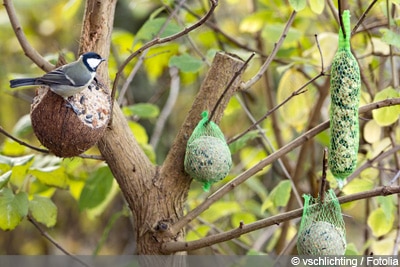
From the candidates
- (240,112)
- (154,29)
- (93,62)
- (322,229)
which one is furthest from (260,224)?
(240,112)

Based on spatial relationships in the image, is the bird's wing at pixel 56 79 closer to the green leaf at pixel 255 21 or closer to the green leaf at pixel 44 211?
the green leaf at pixel 44 211

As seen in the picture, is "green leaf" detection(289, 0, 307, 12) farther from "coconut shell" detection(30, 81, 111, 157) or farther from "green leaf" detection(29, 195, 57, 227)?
"green leaf" detection(29, 195, 57, 227)

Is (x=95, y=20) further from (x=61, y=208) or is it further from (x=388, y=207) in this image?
(x=61, y=208)

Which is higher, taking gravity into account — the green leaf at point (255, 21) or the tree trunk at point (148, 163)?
the green leaf at point (255, 21)

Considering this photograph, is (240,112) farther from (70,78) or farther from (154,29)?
(70,78)

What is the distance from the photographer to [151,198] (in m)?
1.29

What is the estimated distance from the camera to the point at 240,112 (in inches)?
110

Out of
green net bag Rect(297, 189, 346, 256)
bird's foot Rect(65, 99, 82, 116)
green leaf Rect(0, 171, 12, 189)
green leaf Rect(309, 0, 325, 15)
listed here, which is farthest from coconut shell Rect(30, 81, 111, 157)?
green leaf Rect(309, 0, 325, 15)

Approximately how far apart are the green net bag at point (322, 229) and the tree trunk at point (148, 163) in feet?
0.98

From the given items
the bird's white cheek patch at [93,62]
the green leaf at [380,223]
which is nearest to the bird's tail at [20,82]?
the bird's white cheek patch at [93,62]

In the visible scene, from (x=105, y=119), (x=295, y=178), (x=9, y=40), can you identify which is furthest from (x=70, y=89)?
(x=9, y=40)

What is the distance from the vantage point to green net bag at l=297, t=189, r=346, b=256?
3.52ft

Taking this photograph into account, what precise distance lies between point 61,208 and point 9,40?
3.22 ft

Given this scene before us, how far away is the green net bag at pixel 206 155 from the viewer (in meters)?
1.22
